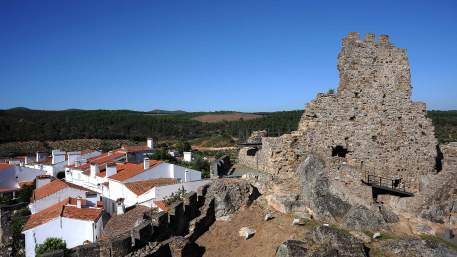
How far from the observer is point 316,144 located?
43.2 ft

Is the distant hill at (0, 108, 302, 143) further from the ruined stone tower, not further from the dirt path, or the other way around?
the dirt path

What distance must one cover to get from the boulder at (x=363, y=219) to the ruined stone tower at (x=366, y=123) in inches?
72.9

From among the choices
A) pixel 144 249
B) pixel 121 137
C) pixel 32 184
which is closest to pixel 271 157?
Result: pixel 144 249

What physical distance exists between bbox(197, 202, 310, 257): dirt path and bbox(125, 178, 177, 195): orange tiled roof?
1691cm

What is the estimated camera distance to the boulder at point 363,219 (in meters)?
10.9

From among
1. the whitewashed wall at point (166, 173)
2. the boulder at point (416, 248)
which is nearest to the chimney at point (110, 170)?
the whitewashed wall at point (166, 173)

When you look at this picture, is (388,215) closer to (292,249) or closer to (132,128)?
(292,249)

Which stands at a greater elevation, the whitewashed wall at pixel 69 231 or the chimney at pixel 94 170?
the chimney at pixel 94 170

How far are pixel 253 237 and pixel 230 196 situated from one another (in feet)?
7.24

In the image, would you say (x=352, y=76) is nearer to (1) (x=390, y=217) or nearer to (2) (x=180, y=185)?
(1) (x=390, y=217)

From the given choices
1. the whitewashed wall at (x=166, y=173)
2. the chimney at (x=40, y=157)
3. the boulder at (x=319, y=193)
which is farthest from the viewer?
the chimney at (x=40, y=157)

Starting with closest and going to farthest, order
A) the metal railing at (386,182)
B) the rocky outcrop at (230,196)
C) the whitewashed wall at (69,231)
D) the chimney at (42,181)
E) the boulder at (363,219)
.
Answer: the boulder at (363,219) → the rocky outcrop at (230,196) → the metal railing at (386,182) → the whitewashed wall at (69,231) → the chimney at (42,181)

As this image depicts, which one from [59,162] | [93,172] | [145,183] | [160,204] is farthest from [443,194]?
[59,162]

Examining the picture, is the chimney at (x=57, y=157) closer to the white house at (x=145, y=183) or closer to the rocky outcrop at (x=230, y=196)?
the white house at (x=145, y=183)
